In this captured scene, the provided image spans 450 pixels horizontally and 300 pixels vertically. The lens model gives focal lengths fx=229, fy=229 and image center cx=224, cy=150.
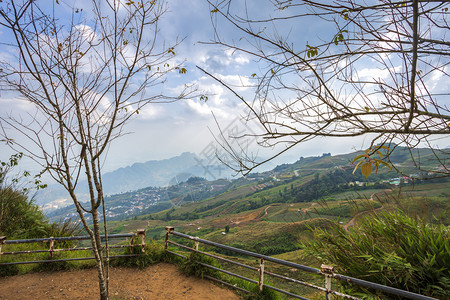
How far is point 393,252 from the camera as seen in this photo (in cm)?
326

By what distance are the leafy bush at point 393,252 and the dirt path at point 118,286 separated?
6.48 feet

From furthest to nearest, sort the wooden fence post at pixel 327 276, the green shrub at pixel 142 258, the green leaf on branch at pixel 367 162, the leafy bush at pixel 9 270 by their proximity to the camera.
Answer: the green shrub at pixel 142 258 < the leafy bush at pixel 9 270 < the wooden fence post at pixel 327 276 < the green leaf on branch at pixel 367 162

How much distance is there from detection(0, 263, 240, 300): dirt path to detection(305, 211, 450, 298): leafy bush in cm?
198

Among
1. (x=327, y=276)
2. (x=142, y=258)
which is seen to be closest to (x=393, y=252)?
(x=327, y=276)

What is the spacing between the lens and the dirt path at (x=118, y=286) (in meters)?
4.09

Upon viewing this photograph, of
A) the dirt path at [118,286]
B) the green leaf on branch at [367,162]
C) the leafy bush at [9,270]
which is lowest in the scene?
the dirt path at [118,286]

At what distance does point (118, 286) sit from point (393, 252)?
4.73m

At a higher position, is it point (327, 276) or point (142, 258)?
point (327, 276)

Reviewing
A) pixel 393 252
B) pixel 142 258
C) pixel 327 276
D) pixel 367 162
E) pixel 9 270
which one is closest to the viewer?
pixel 367 162

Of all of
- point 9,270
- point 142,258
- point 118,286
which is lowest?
point 118,286

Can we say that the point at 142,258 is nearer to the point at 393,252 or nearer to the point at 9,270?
the point at 9,270

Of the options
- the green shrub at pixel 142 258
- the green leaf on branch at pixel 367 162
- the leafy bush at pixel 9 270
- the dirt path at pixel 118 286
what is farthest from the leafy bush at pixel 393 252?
the leafy bush at pixel 9 270

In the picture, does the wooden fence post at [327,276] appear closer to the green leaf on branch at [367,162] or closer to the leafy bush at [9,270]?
the green leaf on branch at [367,162]

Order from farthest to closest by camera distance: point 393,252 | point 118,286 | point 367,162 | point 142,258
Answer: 1. point 142,258
2. point 118,286
3. point 393,252
4. point 367,162
